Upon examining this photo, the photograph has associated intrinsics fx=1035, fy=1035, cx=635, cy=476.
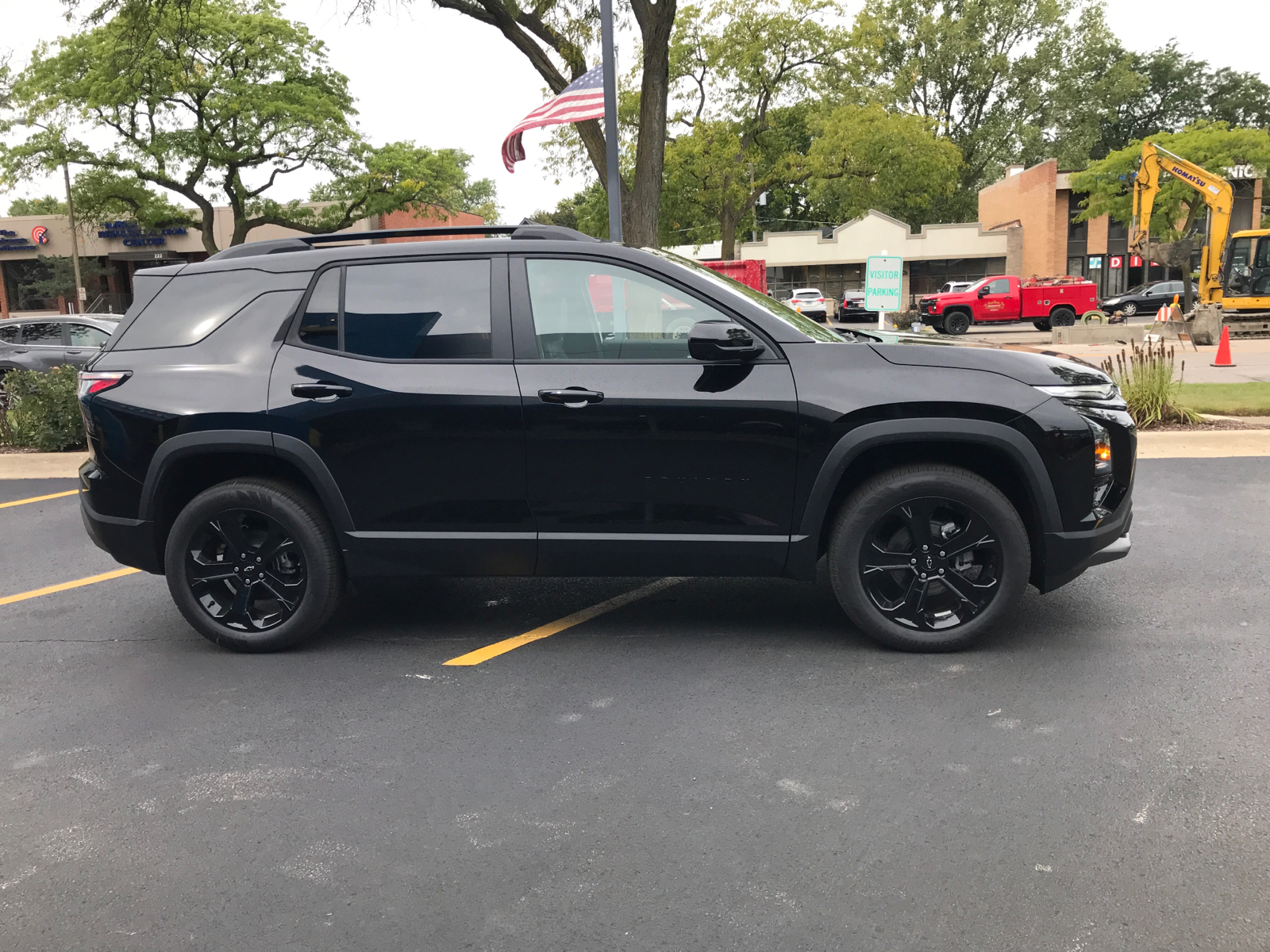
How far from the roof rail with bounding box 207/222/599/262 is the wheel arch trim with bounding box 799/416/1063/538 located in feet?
5.08

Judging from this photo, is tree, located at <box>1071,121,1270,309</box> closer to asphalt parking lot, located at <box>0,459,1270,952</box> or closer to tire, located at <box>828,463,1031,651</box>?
tire, located at <box>828,463,1031,651</box>

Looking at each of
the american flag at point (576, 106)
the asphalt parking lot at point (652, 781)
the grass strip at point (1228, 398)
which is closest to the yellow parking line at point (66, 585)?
the asphalt parking lot at point (652, 781)

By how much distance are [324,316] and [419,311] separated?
18.3 inches

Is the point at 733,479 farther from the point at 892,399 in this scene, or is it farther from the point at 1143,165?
the point at 1143,165

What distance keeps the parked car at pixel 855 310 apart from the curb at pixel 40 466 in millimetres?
35381

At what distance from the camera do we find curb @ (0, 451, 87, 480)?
1042 cm

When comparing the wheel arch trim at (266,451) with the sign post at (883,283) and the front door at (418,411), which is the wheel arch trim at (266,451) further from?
the sign post at (883,283)

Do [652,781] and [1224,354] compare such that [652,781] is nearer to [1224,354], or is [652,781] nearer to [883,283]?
[883,283]

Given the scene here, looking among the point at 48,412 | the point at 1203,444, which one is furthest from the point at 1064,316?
the point at 48,412

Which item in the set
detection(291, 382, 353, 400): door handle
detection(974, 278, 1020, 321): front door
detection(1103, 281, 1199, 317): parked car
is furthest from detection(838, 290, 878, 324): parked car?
detection(291, 382, 353, 400): door handle

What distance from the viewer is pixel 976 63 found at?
2447 inches

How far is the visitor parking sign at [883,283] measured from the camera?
13055 millimetres

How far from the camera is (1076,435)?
441cm

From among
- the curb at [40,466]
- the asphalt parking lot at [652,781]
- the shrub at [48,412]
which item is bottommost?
the asphalt parking lot at [652,781]
